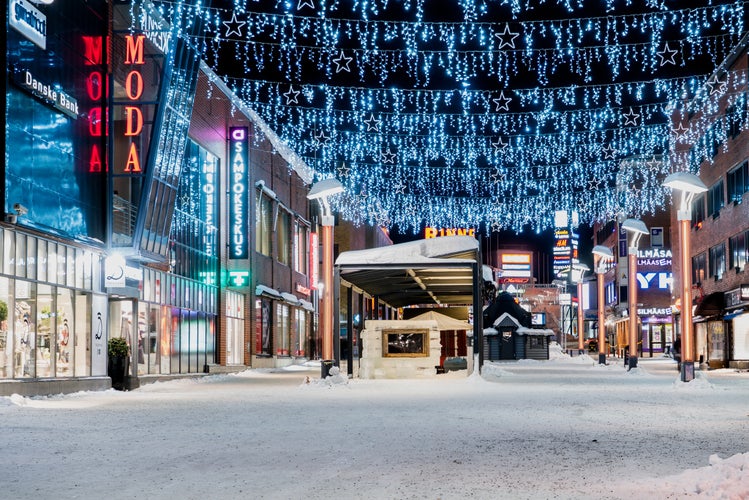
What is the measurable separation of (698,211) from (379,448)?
150ft

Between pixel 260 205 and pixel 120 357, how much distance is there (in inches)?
876

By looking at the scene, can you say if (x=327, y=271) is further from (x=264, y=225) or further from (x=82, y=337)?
(x=264, y=225)

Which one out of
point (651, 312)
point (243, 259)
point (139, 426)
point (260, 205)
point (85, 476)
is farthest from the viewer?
point (651, 312)

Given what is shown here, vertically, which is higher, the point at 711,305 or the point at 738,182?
the point at 738,182

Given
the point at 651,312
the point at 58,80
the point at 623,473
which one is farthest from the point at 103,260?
the point at 651,312

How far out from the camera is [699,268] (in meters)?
54.0

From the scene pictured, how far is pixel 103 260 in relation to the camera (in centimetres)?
2686

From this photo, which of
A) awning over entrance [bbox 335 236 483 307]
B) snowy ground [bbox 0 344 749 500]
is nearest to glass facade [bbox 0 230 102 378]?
snowy ground [bbox 0 344 749 500]

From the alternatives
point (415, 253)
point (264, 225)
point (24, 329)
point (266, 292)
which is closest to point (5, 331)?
point (24, 329)

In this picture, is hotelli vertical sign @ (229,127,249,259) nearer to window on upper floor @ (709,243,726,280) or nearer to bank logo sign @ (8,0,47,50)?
bank logo sign @ (8,0,47,50)

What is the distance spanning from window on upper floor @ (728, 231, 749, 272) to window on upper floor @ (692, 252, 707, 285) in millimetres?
6084

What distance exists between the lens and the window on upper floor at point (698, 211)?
52.6 m

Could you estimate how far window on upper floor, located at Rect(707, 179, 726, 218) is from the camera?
47766mm

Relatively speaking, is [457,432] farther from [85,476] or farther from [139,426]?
[85,476]
